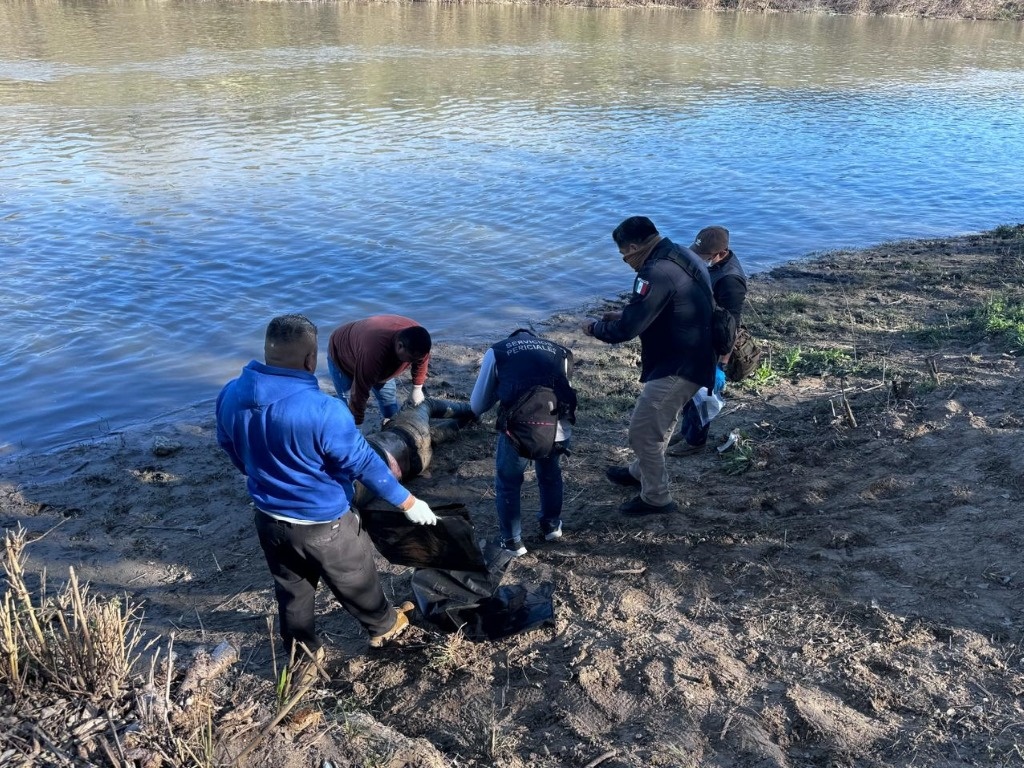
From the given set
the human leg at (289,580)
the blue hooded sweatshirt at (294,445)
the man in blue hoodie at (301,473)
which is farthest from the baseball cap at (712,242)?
the human leg at (289,580)

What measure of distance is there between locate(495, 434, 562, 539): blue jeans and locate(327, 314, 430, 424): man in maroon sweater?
1131 millimetres

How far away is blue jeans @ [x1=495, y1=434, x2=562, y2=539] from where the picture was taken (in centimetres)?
499

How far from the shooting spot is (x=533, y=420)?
4688mm

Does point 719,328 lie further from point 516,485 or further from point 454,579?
point 454,579

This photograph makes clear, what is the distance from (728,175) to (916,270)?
6929 mm

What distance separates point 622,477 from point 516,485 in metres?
1.20

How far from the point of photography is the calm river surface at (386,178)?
10156 mm

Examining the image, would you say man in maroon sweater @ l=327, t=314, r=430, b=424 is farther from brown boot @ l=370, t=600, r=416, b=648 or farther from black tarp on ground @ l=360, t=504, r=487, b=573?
brown boot @ l=370, t=600, r=416, b=648

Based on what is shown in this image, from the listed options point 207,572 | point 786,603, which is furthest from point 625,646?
point 207,572

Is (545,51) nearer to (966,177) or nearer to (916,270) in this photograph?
(966,177)

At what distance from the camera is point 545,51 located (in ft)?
112

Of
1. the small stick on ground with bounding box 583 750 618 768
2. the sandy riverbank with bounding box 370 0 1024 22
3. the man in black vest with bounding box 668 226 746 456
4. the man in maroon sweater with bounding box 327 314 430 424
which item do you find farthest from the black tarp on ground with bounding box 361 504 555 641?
the sandy riverbank with bounding box 370 0 1024 22

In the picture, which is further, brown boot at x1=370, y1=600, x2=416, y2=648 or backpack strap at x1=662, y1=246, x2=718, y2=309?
backpack strap at x1=662, y1=246, x2=718, y2=309

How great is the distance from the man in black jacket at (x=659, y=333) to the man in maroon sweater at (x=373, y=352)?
139 centimetres
